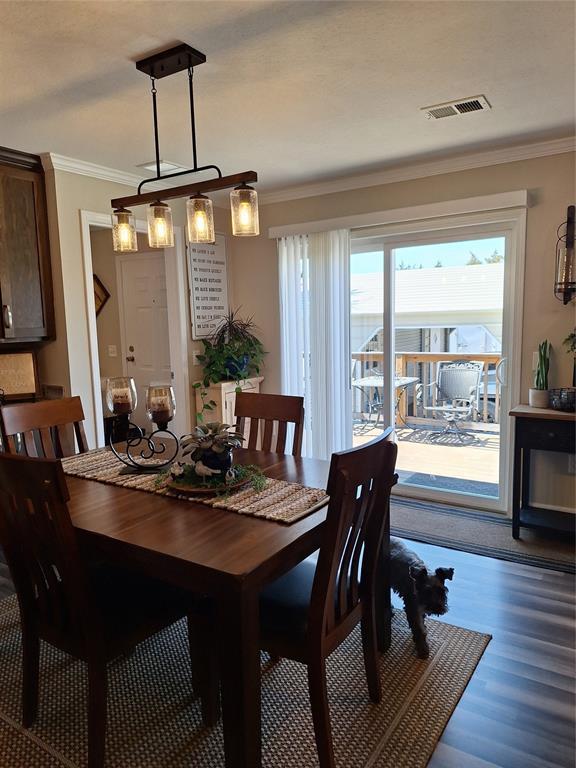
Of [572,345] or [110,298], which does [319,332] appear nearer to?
[572,345]

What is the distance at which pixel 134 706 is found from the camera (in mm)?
1983

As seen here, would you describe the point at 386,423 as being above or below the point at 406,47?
below

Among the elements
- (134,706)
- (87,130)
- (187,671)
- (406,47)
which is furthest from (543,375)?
(87,130)

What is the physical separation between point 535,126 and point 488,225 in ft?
2.38

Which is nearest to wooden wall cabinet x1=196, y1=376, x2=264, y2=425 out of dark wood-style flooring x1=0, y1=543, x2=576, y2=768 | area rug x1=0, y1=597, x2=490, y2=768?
dark wood-style flooring x1=0, y1=543, x2=576, y2=768

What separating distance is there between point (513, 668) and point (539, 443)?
Answer: 147 cm

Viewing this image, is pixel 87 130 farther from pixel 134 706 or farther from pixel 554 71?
pixel 134 706

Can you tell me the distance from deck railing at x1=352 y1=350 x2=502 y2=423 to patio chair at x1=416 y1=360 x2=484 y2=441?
23 mm

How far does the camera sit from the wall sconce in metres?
3.25

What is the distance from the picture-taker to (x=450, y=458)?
4129 mm

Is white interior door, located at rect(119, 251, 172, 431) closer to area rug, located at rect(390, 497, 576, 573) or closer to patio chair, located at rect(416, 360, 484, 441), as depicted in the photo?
patio chair, located at rect(416, 360, 484, 441)

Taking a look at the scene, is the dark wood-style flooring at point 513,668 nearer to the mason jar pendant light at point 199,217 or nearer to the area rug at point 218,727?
the area rug at point 218,727

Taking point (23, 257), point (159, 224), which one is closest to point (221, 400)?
point (23, 257)

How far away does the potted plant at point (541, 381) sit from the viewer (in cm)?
330
